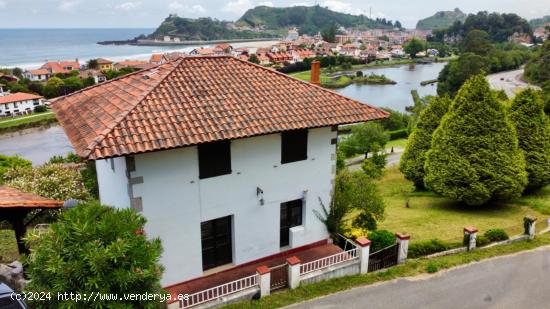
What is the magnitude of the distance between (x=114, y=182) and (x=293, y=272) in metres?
5.51

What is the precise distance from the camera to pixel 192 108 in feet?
36.1

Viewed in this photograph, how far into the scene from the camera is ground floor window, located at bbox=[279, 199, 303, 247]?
13086 millimetres

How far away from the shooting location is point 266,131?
10867 millimetres

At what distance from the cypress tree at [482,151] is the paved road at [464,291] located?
234 inches

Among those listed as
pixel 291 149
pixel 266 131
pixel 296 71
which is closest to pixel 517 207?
pixel 291 149

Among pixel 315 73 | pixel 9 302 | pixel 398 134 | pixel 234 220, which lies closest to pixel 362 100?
pixel 398 134

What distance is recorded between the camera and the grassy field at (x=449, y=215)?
56.3 ft

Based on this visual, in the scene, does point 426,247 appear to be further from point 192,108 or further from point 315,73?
point 192,108

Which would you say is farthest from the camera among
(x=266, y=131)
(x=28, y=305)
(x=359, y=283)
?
(x=359, y=283)

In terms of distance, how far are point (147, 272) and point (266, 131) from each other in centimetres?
464

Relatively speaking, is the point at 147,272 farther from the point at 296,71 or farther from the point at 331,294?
the point at 296,71

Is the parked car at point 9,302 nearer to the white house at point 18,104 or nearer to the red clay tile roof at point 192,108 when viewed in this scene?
the red clay tile roof at point 192,108

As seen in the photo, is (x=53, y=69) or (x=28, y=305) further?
(x=53, y=69)

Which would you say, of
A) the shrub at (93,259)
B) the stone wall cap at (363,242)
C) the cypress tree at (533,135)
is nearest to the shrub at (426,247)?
the stone wall cap at (363,242)
